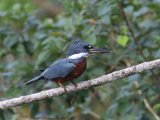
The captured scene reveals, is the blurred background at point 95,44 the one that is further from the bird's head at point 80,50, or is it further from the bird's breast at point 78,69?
the bird's breast at point 78,69

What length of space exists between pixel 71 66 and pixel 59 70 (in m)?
0.09

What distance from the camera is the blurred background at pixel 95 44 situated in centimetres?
531

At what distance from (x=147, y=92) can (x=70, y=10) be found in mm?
1059

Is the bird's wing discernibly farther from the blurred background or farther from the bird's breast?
the blurred background

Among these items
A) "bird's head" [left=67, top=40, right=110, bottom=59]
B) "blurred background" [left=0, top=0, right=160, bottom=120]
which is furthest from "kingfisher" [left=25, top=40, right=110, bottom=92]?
"blurred background" [left=0, top=0, right=160, bottom=120]

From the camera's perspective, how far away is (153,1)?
6.00m

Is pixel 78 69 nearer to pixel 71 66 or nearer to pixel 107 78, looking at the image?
pixel 71 66

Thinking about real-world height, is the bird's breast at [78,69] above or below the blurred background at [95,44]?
above

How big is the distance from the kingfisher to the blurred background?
980 mm

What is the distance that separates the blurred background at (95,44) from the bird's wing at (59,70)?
1.09m

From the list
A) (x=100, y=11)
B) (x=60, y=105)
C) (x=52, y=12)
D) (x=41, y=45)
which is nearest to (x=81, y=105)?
(x=60, y=105)

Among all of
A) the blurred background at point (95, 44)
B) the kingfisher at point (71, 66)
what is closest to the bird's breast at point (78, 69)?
the kingfisher at point (71, 66)

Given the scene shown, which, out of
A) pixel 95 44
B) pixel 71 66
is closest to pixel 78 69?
pixel 71 66

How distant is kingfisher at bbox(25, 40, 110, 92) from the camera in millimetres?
4023
